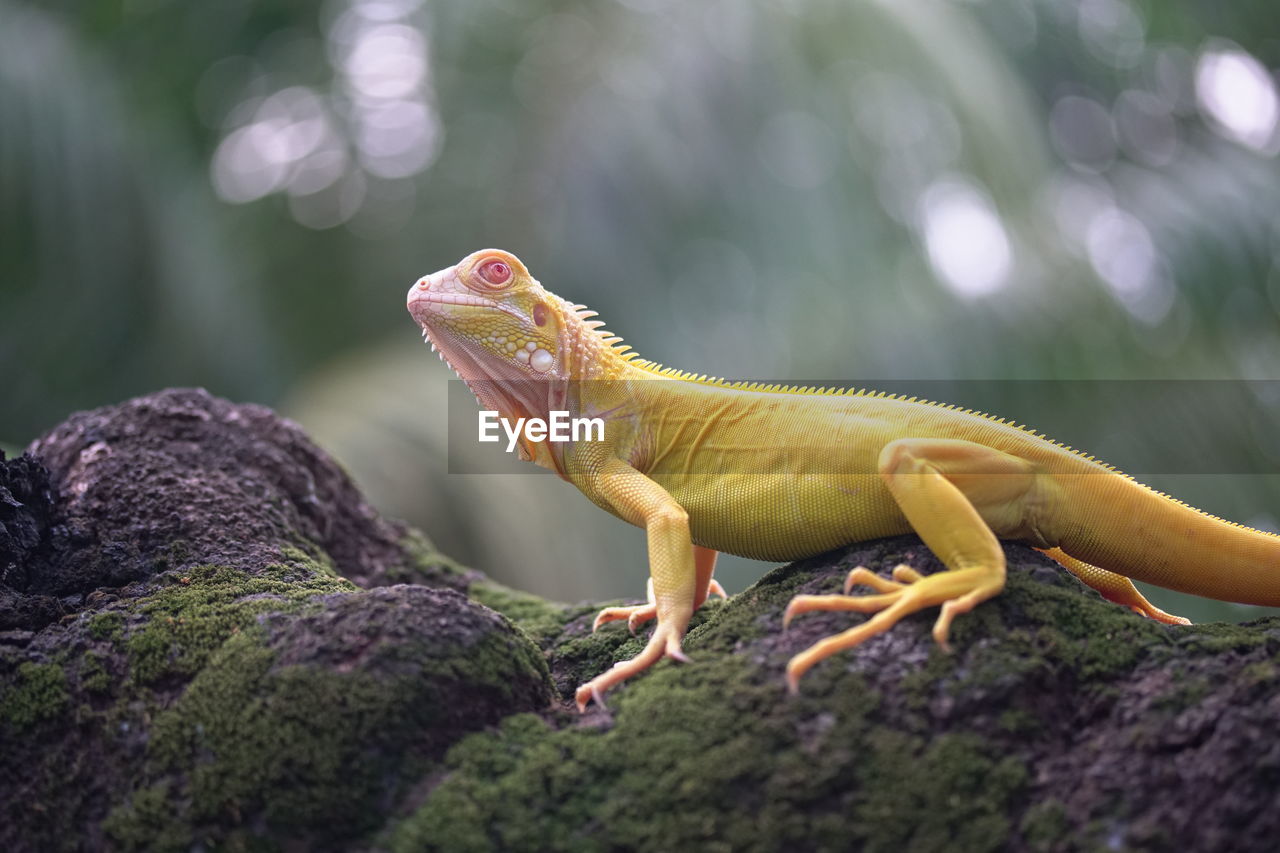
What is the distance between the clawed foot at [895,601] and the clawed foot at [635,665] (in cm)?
38

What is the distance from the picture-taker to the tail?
3.50m

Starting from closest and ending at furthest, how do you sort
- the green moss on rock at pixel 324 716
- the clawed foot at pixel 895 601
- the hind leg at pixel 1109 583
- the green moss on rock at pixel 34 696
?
1. the green moss on rock at pixel 324 716
2. the clawed foot at pixel 895 601
3. the green moss on rock at pixel 34 696
4. the hind leg at pixel 1109 583

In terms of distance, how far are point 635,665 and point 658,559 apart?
1.46ft

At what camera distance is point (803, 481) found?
3.68 metres

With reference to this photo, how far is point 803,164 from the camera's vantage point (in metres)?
7.89

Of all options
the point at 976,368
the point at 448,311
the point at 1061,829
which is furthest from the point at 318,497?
the point at 976,368

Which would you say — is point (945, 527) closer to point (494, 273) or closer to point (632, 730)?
point (632, 730)

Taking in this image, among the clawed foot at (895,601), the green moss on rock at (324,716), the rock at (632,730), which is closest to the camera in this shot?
the rock at (632,730)

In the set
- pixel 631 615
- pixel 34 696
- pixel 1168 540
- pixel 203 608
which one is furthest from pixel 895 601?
pixel 34 696

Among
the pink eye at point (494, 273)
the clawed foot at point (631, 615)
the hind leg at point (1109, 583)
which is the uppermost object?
the pink eye at point (494, 273)

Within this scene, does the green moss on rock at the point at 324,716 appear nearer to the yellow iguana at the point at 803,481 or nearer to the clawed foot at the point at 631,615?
the yellow iguana at the point at 803,481

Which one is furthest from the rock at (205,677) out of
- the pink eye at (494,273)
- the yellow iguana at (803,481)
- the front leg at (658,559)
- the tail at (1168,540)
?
the tail at (1168,540)

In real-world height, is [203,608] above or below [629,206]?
below

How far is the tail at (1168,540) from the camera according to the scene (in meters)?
3.50
